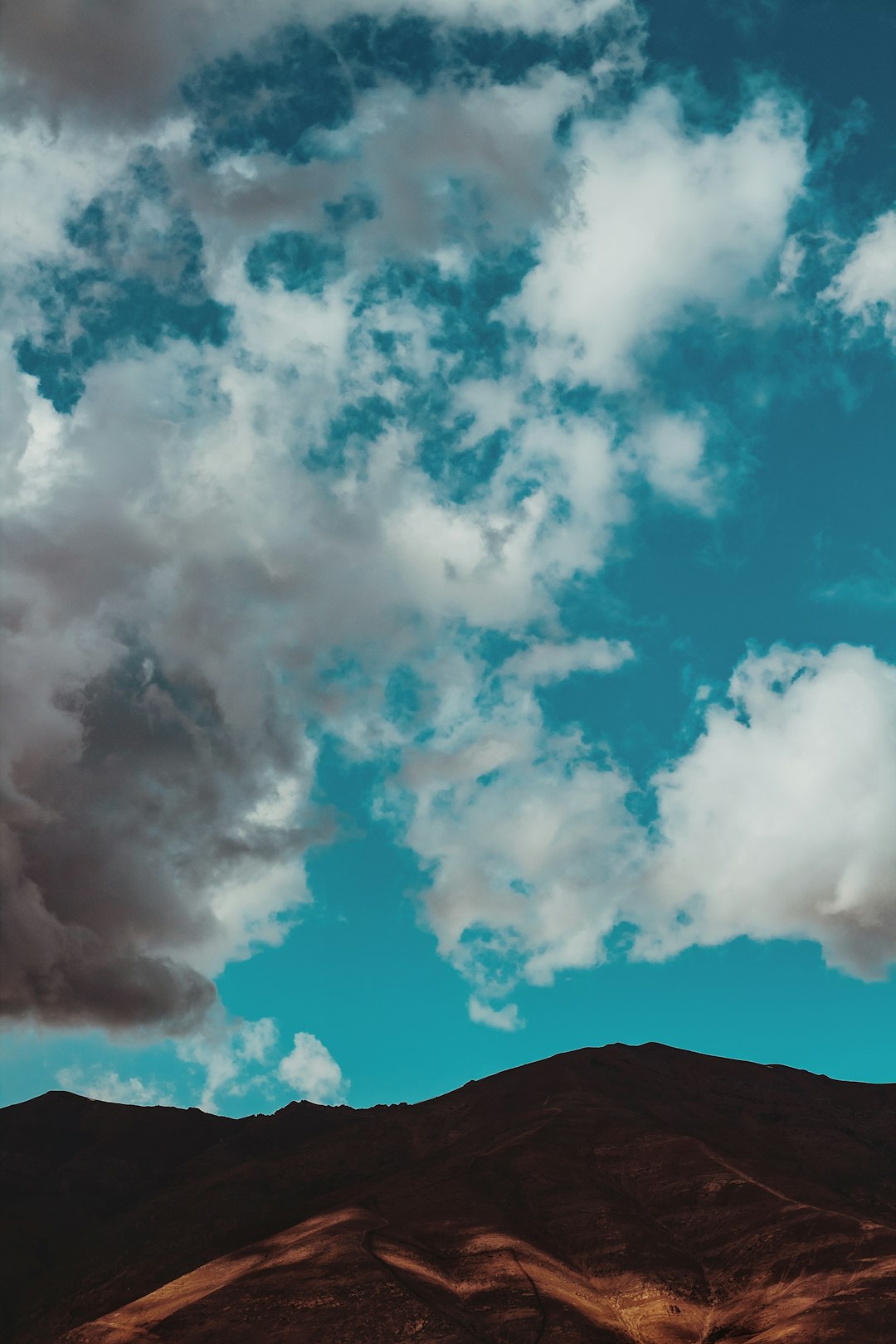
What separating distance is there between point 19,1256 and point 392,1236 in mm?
94215

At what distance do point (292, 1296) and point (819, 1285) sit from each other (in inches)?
2264

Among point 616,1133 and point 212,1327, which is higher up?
point 616,1133

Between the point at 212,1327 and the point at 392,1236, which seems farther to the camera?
the point at 392,1236

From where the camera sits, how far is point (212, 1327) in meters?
117

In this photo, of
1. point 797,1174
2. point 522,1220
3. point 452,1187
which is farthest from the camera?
point 797,1174

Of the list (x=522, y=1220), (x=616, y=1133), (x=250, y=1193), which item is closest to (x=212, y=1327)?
(x=522, y=1220)

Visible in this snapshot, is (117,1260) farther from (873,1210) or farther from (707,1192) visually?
(873,1210)

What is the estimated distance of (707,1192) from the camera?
522 feet

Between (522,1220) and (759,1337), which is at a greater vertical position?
(522,1220)

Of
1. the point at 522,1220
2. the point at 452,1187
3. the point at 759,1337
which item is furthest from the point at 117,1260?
the point at 759,1337

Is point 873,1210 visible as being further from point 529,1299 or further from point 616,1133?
point 529,1299

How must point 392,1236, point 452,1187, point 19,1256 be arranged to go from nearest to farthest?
point 392,1236
point 452,1187
point 19,1256

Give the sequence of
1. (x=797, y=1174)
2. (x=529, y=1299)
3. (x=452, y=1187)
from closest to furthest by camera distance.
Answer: (x=529, y=1299) → (x=452, y=1187) → (x=797, y=1174)

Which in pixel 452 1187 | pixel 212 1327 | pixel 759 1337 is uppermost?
pixel 452 1187
